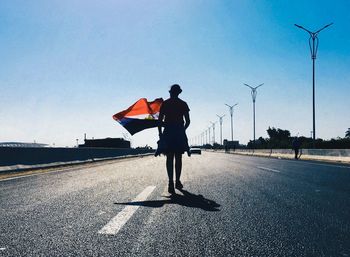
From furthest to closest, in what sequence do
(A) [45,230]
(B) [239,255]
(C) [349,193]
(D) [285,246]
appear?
(C) [349,193], (A) [45,230], (D) [285,246], (B) [239,255]

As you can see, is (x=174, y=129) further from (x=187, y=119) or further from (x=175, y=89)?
(x=175, y=89)

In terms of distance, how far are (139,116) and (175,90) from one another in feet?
13.8

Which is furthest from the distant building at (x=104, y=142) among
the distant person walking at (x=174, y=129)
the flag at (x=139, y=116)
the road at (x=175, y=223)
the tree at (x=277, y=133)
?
the tree at (x=277, y=133)

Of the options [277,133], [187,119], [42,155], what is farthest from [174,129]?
[277,133]

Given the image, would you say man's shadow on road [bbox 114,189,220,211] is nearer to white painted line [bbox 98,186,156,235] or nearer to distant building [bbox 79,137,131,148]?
white painted line [bbox 98,186,156,235]

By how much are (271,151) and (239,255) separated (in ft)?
131

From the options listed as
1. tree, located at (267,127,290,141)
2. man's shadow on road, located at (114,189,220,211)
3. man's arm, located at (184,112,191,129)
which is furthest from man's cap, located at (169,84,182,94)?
tree, located at (267,127,290,141)

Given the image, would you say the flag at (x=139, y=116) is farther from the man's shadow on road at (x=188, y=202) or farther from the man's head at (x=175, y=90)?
the man's shadow on road at (x=188, y=202)

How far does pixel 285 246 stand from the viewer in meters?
3.34

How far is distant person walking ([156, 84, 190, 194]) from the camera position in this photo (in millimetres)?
7414

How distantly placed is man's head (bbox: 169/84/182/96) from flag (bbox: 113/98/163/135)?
3569mm

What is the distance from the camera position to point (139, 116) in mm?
11734

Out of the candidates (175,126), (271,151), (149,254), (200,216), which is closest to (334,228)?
(200,216)

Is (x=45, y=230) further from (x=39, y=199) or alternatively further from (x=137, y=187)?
(x=137, y=187)
